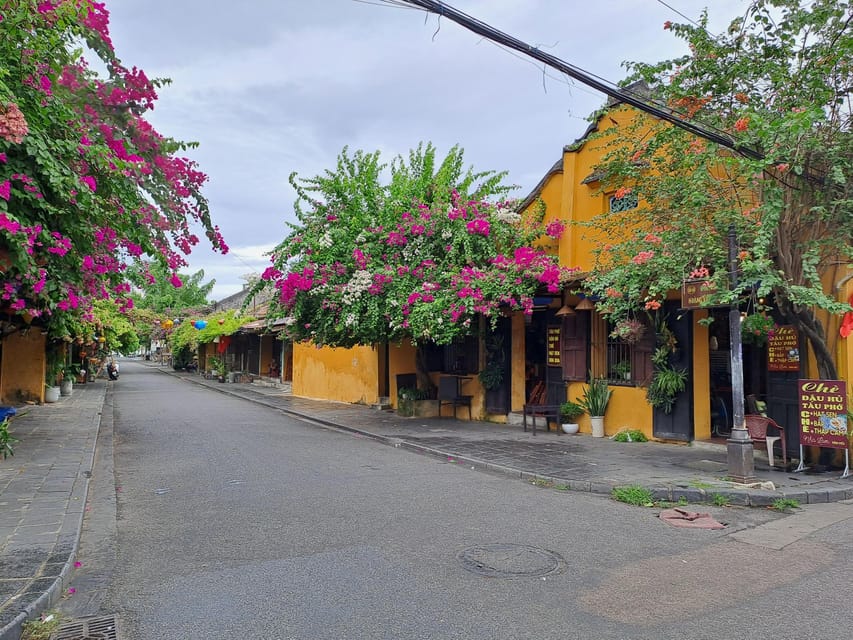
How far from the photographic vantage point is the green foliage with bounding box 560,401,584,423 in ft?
42.6

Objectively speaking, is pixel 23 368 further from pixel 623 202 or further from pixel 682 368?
pixel 682 368

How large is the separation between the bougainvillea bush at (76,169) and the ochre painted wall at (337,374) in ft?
39.2

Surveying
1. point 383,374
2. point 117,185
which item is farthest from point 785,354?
point 383,374

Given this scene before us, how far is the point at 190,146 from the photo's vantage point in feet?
26.7

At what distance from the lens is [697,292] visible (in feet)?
28.1

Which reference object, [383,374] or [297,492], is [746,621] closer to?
[297,492]

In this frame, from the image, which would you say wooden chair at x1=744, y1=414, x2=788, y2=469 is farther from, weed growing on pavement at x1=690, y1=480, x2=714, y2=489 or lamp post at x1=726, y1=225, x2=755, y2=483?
weed growing on pavement at x1=690, y1=480, x2=714, y2=489

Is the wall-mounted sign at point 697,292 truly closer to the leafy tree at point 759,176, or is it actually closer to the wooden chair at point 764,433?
the leafy tree at point 759,176

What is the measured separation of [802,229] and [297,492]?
27.1ft

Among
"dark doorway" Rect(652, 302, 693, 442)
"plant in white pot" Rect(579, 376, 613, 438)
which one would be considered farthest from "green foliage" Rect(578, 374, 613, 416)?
"dark doorway" Rect(652, 302, 693, 442)

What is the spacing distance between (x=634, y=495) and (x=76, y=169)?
25.1 ft

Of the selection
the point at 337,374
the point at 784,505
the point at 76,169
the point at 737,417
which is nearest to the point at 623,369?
the point at 737,417

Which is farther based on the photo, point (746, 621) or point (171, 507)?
point (171, 507)

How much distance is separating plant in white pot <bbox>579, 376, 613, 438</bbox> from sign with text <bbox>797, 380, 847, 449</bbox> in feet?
13.3
